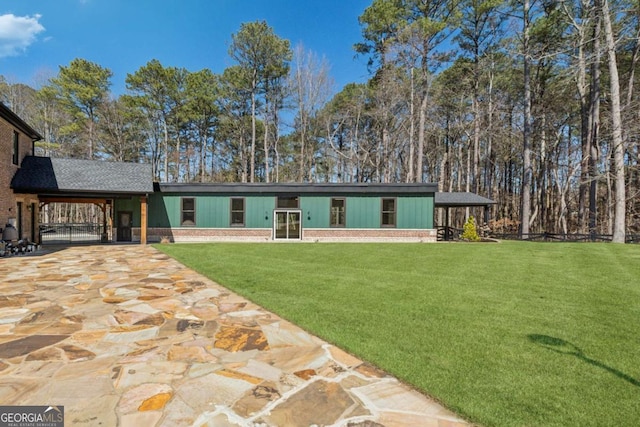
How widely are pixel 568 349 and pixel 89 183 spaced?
16.9 meters

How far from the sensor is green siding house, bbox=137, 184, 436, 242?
1533 cm

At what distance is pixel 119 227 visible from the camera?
1545 cm

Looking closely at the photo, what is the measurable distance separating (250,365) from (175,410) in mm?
802

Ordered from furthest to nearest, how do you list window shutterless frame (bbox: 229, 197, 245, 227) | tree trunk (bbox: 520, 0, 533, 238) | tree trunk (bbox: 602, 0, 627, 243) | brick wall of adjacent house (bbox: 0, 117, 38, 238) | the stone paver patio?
1. tree trunk (bbox: 520, 0, 533, 238)
2. window shutterless frame (bbox: 229, 197, 245, 227)
3. tree trunk (bbox: 602, 0, 627, 243)
4. brick wall of adjacent house (bbox: 0, 117, 38, 238)
5. the stone paver patio

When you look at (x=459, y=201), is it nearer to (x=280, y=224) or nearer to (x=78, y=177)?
(x=280, y=224)

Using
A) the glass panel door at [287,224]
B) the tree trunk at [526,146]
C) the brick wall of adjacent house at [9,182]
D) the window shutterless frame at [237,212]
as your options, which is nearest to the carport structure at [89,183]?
the brick wall of adjacent house at [9,182]

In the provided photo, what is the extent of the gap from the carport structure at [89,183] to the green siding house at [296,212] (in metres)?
1.03

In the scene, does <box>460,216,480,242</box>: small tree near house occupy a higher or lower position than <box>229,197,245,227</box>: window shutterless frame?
lower

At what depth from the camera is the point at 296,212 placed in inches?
615

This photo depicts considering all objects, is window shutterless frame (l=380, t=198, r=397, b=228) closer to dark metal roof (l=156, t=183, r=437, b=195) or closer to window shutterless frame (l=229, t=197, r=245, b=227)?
dark metal roof (l=156, t=183, r=437, b=195)

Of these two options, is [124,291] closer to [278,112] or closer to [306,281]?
[306,281]

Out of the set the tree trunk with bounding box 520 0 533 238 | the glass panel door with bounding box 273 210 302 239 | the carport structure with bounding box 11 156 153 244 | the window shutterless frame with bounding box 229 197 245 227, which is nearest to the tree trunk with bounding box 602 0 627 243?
the tree trunk with bounding box 520 0 533 238

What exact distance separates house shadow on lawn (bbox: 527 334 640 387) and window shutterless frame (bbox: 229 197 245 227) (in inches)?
543

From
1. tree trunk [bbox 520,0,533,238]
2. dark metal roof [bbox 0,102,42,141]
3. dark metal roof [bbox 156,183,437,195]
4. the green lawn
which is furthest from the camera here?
tree trunk [bbox 520,0,533,238]
